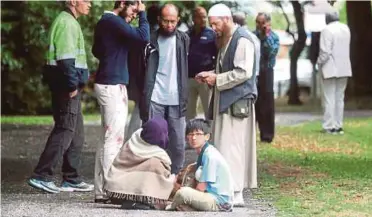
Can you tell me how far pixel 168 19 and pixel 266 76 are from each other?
18.4 feet

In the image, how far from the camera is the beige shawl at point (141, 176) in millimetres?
7785

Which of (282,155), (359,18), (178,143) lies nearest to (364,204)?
(178,143)

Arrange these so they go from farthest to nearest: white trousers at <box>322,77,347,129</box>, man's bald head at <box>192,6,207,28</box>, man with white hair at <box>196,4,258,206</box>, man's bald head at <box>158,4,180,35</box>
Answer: white trousers at <box>322,77,347,129</box> < man's bald head at <box>192,6,207,28</box> < man's bald head at <box>158,4,180,35</box> < man with white hair at <box>196,4,258,206</box>

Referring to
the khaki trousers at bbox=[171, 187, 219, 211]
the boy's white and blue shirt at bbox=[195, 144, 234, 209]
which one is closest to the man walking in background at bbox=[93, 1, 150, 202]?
the khaki trousers at bbox=[171, 187, 219, 211]

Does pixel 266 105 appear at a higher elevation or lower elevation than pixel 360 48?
higher

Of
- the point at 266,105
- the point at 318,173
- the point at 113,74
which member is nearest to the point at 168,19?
the point at 113,74

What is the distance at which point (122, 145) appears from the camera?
8453mm

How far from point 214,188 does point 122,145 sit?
112 centimetres

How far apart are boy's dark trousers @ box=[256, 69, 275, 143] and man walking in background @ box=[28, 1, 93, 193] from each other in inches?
211

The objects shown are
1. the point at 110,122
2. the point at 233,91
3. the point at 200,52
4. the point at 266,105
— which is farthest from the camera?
the point at 266,105

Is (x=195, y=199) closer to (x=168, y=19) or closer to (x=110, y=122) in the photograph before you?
(x=110, y=122)

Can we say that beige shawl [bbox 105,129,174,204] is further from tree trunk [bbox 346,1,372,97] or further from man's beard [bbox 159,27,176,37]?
tree trunk [bbox 346,1,372,97]

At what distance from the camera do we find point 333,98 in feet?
53.2

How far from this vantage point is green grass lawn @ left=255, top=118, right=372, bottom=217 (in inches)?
318
